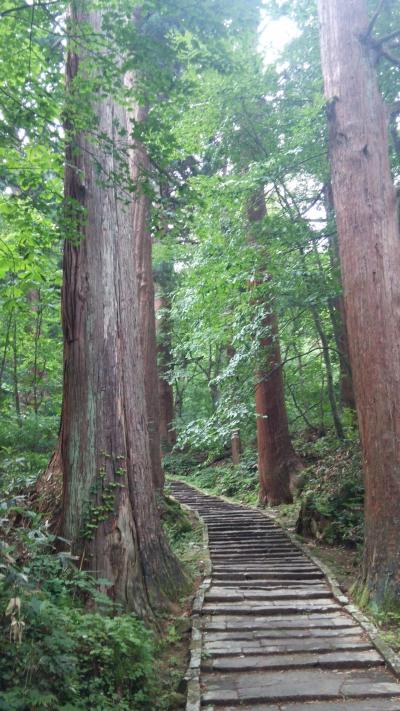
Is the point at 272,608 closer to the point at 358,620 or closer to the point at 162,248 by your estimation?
the point at 358,620

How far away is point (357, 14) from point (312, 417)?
41.2 feet

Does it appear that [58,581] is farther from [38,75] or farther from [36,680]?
[38,75]

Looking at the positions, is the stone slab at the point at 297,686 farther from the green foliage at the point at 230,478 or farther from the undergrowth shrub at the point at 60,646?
the green foliage at the point at 230,478

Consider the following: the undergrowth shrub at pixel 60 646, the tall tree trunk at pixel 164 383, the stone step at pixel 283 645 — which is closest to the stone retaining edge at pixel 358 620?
the stone step at pixel 283 645

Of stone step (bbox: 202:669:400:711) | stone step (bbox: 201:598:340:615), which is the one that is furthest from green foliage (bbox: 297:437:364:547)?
stone step (bbox: 202:669:400:711)

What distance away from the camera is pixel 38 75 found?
5207 mm

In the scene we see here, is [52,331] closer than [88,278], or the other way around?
[88,278]

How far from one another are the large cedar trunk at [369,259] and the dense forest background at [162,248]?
0.14 meters

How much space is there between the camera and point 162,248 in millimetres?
16469

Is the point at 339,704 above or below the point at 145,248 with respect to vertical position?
below

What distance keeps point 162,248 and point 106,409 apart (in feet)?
36.3

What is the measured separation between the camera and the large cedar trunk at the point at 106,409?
5750 millimetres

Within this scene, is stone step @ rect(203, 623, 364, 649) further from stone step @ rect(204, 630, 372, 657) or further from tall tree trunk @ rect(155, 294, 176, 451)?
tall tree trunk @ rect(155, 294, 176, 451)

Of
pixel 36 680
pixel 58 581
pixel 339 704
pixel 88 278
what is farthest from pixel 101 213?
pixel 339 704
